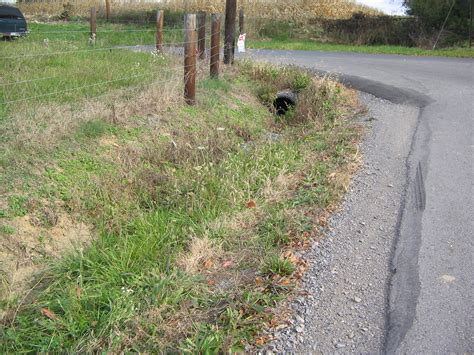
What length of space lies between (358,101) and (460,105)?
1.77 meters

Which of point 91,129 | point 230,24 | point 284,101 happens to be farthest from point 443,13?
point 91,129

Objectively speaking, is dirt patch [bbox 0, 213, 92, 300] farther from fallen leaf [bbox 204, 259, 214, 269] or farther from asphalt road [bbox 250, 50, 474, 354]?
asphalt road [bbox 250, 50, 474, 354]

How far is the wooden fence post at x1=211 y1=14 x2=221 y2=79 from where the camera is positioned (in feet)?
33.5

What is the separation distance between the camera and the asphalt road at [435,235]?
3576 millimetres

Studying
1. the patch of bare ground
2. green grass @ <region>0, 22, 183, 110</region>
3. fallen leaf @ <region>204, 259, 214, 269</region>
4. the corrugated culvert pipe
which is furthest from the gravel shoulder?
green grass @ <region>0, 22, 183, 110</region>

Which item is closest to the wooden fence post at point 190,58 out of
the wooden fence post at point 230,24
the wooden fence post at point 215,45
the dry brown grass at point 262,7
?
the wooden fence post at point 215,45

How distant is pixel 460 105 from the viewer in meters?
9.45

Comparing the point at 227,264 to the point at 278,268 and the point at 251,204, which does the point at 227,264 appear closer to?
the point at 278,268

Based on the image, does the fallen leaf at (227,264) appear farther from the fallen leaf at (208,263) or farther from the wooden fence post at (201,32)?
the wooden fence post at (201,32)

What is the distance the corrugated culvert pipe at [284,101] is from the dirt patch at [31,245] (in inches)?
222

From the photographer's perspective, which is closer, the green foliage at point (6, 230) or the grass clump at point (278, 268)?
the grass clump at point (278, 268)

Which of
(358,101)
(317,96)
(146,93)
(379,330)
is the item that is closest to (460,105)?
(358,101)

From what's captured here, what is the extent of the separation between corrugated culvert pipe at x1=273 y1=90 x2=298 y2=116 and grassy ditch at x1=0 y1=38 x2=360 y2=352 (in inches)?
43.1

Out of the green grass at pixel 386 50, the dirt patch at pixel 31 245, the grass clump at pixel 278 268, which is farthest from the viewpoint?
the green grass at pixel 386 50
